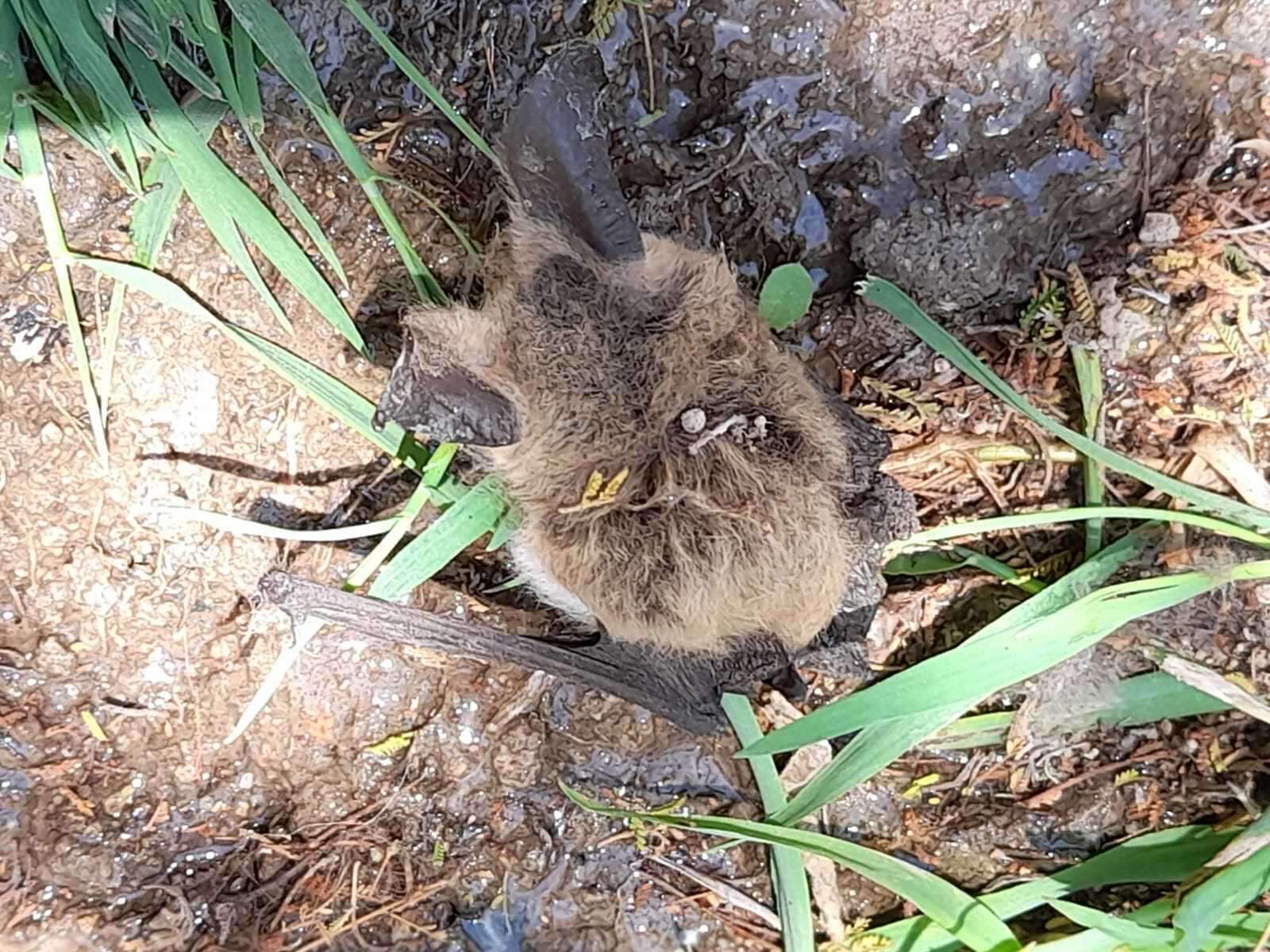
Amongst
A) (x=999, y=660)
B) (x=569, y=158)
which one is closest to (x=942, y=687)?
(x=999, y=660)

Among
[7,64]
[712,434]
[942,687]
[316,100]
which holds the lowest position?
[942,687]

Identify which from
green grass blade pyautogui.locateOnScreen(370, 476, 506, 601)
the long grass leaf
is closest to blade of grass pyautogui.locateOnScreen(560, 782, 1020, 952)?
green grass blade pyautogui.locateOnScreen(370, 476, 506, 601)

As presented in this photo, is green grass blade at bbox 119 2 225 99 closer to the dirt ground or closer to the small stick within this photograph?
the dirt ground

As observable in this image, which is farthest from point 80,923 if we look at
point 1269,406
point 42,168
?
point 1269,406

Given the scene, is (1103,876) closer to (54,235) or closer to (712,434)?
(712,434)

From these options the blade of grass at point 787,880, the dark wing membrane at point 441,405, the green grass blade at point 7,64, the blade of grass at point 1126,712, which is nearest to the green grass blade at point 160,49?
the green grass blade at point 7,64
